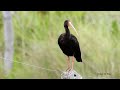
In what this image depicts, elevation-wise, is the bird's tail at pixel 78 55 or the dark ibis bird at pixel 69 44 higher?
the dark ibis bird at pixel 69 44

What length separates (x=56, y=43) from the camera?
291 centimetres

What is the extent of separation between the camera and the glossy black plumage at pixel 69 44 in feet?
9.39

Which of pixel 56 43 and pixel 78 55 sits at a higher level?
pixel 56 43

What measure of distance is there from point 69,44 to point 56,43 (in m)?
0.12

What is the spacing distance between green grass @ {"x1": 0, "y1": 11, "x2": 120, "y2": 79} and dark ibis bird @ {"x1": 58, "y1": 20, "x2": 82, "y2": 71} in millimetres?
36

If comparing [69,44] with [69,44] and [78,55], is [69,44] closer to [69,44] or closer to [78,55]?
[69,44]

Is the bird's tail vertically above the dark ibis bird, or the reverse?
the dark ibis bird

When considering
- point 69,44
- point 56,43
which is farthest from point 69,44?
point 56,43

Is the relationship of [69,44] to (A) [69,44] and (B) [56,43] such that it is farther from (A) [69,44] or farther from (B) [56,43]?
(B) [56,43]

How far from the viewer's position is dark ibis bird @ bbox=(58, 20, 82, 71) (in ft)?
9.39

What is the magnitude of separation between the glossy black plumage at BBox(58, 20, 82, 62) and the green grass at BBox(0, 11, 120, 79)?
4 cm
